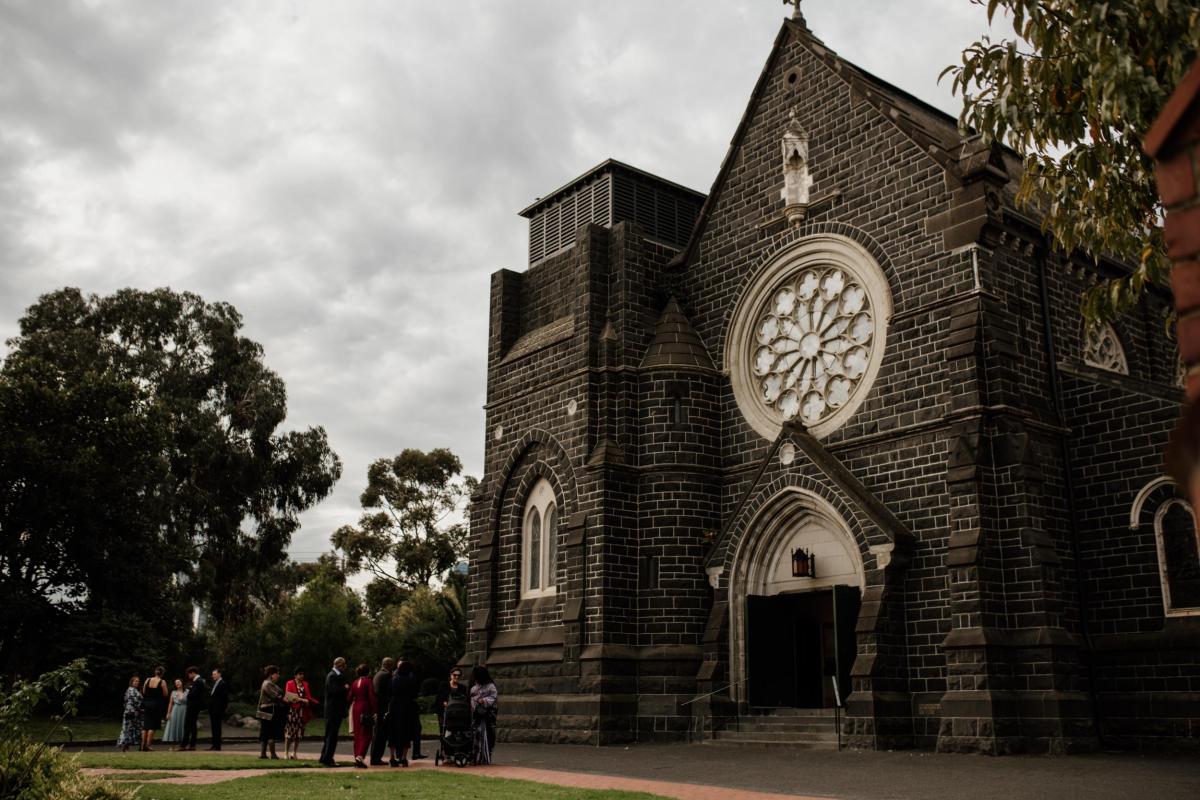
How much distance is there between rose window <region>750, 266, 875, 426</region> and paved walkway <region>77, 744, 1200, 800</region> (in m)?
7.19

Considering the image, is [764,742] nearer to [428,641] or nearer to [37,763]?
[37,763]

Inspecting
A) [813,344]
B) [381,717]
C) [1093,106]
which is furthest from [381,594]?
[1093,106]

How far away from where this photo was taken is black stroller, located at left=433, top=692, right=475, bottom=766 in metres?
16.7

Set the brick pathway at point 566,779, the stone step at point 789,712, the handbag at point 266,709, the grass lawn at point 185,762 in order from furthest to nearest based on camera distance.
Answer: the stone step at point 789,712 < the handbag at point 266,709 < the grass lawn at point 185,762 < the brick pathway at point 566,779

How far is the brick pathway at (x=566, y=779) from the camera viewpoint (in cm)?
1165

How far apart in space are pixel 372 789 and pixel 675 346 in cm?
1379

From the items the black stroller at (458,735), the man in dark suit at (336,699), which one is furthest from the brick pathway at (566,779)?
the man in dark suit at (336,699)

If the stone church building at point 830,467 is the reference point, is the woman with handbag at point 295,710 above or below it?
below

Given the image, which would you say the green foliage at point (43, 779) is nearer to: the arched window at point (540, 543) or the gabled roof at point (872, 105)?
the arched window at point (540, 543)

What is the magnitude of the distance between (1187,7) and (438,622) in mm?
38987

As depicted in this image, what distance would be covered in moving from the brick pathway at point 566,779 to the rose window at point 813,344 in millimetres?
9753

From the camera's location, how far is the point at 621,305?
2425 centimetres

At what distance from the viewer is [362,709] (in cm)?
1731

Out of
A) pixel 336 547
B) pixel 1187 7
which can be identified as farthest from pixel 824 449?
pixel 336 547
